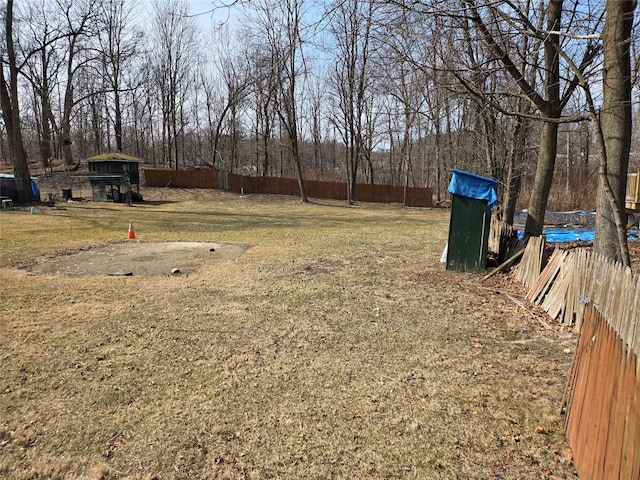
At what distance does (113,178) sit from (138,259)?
17.8 metres

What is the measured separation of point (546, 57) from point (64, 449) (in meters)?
9.80

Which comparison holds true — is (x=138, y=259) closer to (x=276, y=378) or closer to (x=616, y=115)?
(x=276, y=378)

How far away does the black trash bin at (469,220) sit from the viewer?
7.26 metres

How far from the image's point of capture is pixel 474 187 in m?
7.28

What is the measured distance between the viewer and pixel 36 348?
4.23 meters

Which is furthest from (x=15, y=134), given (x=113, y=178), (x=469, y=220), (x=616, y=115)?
(x=616, y=115)

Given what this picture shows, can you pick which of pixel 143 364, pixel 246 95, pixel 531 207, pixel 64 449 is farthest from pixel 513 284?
pixel 246 95

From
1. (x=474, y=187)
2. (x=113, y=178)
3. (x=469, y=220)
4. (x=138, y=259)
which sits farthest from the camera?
(x=113, y=178)

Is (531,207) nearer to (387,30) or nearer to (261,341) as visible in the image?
(387,30)

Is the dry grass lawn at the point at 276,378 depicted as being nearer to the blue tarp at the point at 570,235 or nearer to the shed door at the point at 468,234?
the shed door at the point at 468,234

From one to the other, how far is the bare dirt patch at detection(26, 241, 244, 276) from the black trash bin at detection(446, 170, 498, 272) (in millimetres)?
4938

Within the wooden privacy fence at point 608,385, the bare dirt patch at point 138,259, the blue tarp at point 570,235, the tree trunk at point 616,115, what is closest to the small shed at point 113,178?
the bare dirt patch at point 138,259

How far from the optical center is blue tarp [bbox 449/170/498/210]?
23.7 ft

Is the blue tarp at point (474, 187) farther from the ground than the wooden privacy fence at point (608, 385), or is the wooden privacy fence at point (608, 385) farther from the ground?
the blue tarp at point (474, 187)
